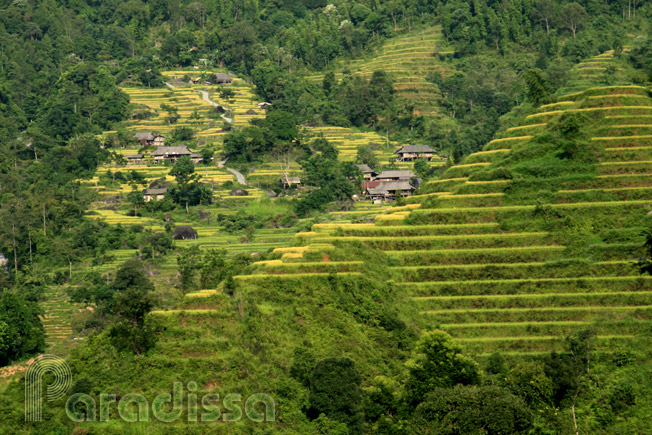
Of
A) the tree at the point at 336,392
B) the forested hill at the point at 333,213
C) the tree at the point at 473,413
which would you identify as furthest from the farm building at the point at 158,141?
the tree at the point at 473,413

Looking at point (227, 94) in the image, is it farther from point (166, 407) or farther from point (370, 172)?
point (166, 407)

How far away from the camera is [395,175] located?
96062mm

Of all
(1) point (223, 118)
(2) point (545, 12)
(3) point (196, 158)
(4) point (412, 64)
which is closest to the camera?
(3) point (196, 158)

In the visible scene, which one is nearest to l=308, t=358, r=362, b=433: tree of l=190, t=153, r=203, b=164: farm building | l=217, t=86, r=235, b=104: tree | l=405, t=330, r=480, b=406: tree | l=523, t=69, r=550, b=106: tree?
l=405, t=330, r=480, b=406: tree

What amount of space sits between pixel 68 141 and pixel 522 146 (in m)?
59.9

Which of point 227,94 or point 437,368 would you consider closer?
point 437,368

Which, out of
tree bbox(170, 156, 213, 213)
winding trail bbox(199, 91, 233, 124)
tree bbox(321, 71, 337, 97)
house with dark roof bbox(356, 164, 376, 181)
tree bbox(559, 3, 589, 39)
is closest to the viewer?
tree bbox(170, 156, 213, 213)

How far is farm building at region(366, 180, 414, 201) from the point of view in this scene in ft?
303

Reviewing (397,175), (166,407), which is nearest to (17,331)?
(166,407)

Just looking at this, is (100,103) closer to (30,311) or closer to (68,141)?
(68,141)

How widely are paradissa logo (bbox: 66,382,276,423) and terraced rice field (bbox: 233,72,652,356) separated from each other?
1004 centimetres

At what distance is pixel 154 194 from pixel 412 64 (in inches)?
1702

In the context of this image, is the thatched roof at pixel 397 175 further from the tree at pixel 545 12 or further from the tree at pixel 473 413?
the tree at pixel 473 413

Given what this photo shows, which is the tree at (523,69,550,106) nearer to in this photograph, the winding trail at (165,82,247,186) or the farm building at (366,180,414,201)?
the farm building at (366,180,414,201)
